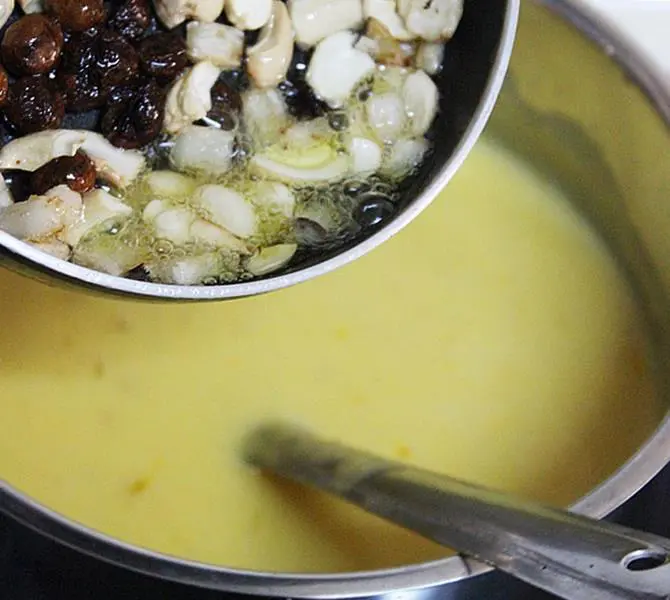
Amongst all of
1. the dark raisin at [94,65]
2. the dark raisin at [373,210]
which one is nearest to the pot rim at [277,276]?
the dark raisin at [373,210]

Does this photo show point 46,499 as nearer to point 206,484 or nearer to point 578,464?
point 206,484

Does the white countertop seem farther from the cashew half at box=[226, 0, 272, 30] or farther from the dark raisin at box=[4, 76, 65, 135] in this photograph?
the dark raisin at box=[4, 76, 65, 135]

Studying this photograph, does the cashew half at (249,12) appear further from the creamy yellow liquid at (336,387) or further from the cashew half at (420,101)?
the creamy yellow liquid at (336,387)

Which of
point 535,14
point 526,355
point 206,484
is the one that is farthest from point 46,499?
point 535,14

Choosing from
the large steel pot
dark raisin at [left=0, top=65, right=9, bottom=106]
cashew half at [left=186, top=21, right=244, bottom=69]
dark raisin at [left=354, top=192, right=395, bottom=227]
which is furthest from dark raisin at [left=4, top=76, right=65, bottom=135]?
the large steel pot

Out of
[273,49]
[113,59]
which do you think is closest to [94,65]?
[113,59]

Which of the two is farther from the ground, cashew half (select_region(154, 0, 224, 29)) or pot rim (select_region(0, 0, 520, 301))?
cashew half (select_region(154, 0, 224, 29))

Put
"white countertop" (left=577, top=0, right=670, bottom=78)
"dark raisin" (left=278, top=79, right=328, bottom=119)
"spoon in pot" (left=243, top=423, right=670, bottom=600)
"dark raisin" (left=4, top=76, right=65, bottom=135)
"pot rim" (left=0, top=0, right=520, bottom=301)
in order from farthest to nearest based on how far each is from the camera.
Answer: "white countertop" (left=577, top=0, right=670, bottom=78) < "dark raisin" (left=278, top=79, right=328, bottom=119) < "dark raisin" (left=4, top=76, right=65, bottom=135) < "pot rim" (left=0, top=0, right=520, bottom=301) < "spoon in pot" (left=243, top=423, right=670, bottom=600)
